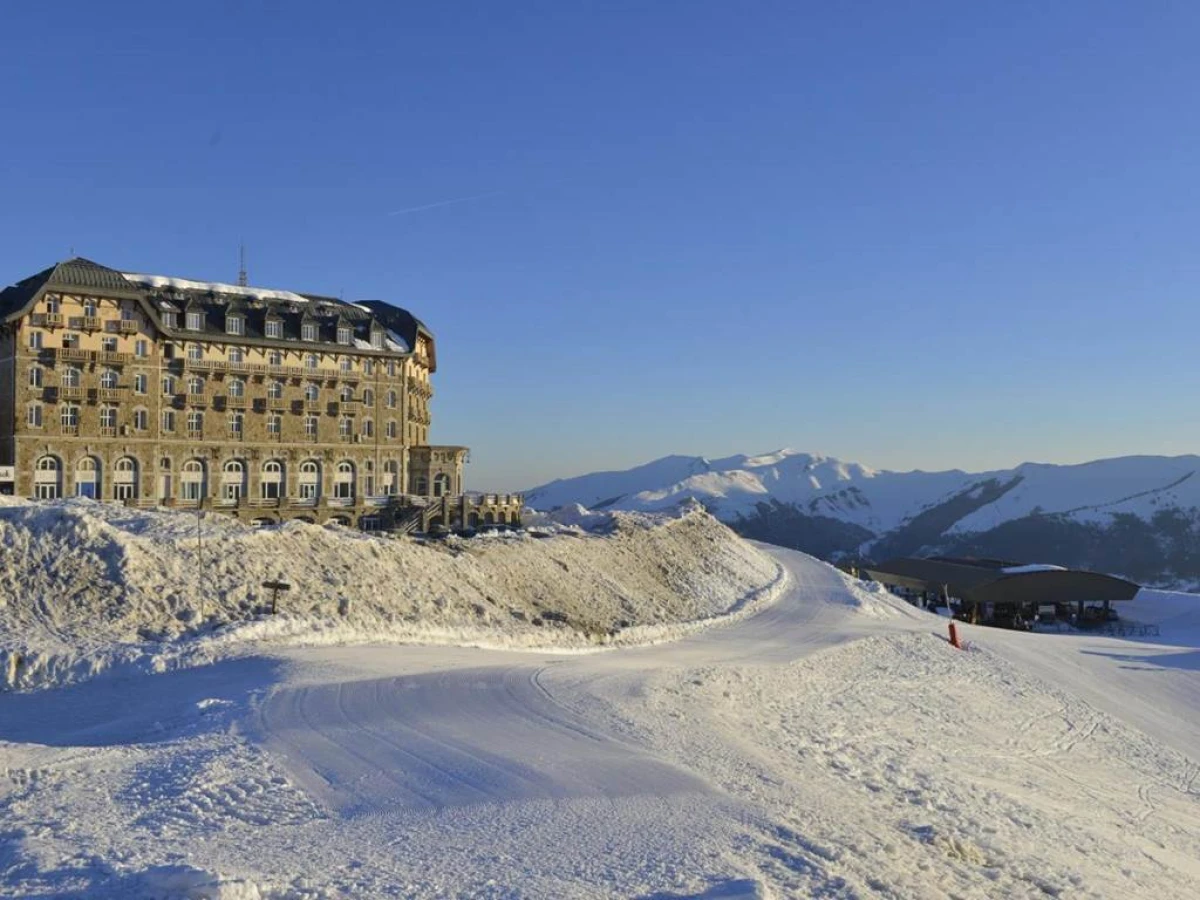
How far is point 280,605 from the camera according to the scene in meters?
29.1

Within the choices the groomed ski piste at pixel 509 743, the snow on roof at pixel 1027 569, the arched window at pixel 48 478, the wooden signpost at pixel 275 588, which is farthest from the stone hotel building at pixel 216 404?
the snow on roof at pixel 1027 569

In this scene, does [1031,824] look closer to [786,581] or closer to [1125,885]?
[1125,885]

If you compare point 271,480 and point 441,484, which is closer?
point 271,480

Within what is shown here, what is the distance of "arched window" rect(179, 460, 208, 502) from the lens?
2280 inches

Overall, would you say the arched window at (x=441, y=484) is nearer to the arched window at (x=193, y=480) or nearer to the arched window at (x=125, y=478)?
the arched window at (x=193, y=480)

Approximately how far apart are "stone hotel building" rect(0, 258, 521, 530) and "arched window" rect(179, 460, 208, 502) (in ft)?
0.27

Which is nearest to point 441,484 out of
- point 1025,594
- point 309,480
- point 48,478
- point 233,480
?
point 309,480

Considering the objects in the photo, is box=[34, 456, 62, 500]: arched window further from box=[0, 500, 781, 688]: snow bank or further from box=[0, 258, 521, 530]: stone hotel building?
box=[0, 500, 781, 688]: snow bank

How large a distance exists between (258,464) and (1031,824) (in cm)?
5286

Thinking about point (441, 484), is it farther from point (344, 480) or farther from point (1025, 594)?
point (1025, 594)

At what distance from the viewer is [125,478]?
55875 millimetres

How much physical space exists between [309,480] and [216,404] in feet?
25.2

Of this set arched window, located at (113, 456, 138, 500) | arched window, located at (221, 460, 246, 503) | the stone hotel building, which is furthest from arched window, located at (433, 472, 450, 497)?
arched window, located at (113, 456, 138, 500)

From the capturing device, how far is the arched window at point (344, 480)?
6356cm
